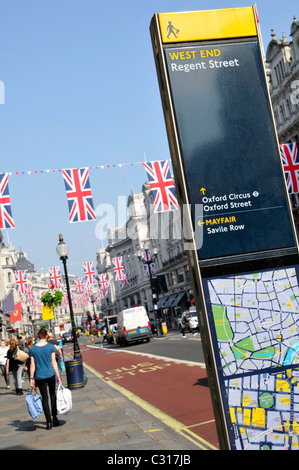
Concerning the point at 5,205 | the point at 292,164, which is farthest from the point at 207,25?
the point at 292,164

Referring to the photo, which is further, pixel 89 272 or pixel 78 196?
pixel 89 272

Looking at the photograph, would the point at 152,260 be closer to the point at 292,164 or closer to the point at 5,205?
the point at 292,164

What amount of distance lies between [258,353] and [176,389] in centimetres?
880

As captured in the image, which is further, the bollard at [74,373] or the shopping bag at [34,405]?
the bollard at [74,373]

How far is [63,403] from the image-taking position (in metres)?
9.42

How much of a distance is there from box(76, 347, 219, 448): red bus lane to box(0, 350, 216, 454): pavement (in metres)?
0.36

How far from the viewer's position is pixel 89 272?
53.8m

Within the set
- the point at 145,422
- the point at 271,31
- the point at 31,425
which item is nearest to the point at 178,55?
the point at 145,422

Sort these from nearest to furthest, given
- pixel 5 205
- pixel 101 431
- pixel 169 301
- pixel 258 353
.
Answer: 1. pixel 258 353
2. pixel 101 431
3. pixel 5 205
4. pixel 169 301

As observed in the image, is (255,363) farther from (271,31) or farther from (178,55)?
(271,31)

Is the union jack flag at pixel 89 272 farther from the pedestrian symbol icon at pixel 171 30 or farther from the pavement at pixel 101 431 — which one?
the pedestrian symbol icon at pixel 171 30

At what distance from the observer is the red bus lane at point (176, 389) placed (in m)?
8.85

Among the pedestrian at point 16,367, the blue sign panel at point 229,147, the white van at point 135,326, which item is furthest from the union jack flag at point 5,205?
the white van at point 135,326
